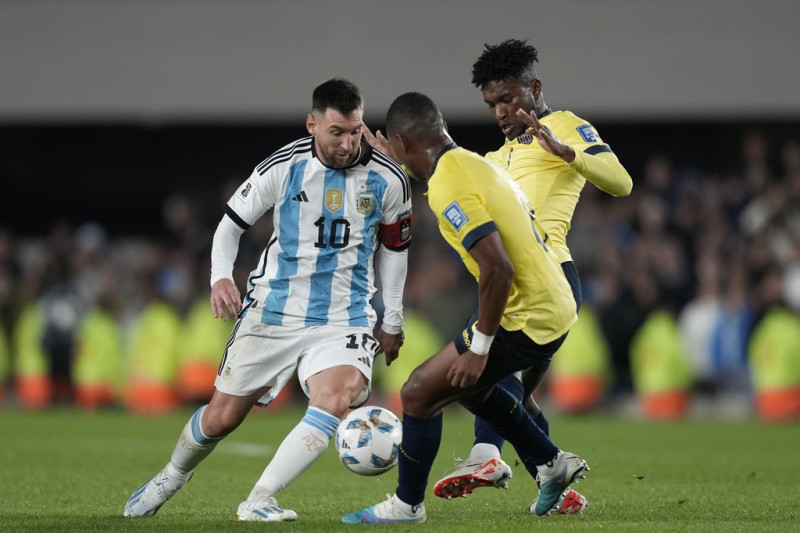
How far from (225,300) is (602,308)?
9.68 meters

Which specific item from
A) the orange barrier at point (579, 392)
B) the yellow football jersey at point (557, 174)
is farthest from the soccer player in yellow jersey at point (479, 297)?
the orange barrier at point (579, 392)

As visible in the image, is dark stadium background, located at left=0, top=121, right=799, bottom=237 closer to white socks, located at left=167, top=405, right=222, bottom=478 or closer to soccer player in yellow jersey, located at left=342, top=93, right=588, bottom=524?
white socks, located at left=167, top=405, right=222, bottom=478

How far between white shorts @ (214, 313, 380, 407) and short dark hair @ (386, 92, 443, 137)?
1.03 meters

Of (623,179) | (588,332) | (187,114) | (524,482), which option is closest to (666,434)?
(588,332)

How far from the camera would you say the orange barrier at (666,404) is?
1392 centimetres

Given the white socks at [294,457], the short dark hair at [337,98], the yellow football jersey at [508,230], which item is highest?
the short dark hair at [337,98]

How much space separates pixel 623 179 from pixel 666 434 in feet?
20.9

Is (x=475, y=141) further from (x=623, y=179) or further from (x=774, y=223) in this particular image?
(x=623, y=179)

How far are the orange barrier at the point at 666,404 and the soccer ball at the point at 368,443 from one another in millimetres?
8987

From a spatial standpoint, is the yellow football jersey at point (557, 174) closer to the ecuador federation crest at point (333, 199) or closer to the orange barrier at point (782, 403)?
the ecuador federation crest at point (333, 199)

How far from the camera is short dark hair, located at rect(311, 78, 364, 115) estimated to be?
5457 millimetres

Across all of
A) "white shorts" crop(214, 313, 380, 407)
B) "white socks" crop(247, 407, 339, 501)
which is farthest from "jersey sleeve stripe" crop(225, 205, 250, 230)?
"white socks" crop(247, 407, 339, 501)

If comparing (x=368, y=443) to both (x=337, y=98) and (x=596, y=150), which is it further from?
(x=596, y=150)

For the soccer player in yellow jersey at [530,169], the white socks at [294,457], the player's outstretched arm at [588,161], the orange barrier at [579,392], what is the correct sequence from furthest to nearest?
the orange barrier at [579,392] → the soccer player in yellow jersey at [530,169] → the player's outstretched arm at [588,161] → the white socks at [294,457]
